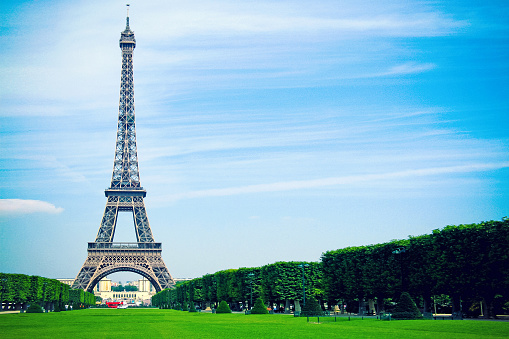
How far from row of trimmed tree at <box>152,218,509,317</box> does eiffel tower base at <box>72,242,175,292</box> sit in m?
50.2

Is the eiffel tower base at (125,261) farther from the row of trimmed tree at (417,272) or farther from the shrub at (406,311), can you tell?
the shrub at (406,311)

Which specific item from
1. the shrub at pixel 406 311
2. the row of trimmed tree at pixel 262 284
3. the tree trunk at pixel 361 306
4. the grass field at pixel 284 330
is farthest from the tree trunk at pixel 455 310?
the row of trimmed tree at pixel 262 284

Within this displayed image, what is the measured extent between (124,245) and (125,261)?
4.08 m

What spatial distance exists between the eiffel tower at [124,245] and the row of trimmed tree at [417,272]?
5098 centimetres

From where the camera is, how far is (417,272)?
56.1 m

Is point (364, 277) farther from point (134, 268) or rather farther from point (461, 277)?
point (134, 268)

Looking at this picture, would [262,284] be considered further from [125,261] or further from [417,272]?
[125,261]

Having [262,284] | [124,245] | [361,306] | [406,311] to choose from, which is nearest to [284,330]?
[406,311]

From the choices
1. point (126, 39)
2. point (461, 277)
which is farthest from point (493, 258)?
point (126, 39)

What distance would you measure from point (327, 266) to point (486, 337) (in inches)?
1766

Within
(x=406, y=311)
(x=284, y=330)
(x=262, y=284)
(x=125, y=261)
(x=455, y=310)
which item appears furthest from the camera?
(x=125, y=261)

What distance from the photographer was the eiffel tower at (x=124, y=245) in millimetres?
133750

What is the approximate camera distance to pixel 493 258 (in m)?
47.3

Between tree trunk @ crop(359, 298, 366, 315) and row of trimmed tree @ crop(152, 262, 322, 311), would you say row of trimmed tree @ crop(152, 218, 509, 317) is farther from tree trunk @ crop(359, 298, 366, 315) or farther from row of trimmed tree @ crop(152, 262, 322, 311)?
row of trimmed tree @ crop(152, 262, 322, 311)
